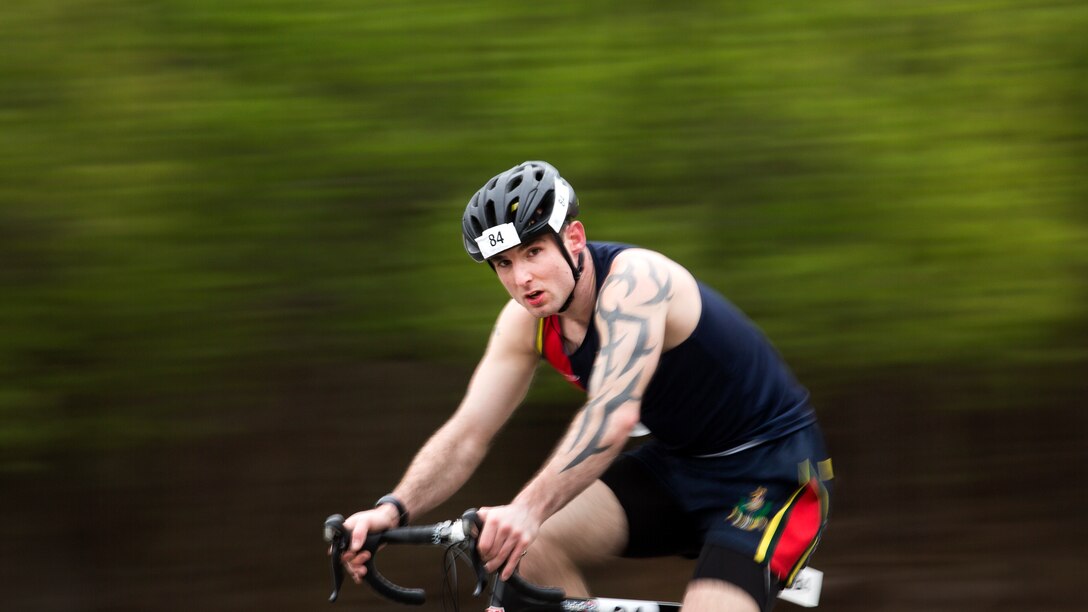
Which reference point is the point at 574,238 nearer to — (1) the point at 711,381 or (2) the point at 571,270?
(2) the point at 571,270

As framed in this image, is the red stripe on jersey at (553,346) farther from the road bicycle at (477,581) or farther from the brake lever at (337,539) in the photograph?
the brake lever at (337,539)

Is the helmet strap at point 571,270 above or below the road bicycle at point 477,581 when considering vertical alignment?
above

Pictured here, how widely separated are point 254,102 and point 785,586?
10.1 ft

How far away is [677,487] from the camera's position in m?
3.89

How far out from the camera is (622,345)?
3375 mm

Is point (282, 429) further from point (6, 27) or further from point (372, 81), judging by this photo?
point (6, 27)

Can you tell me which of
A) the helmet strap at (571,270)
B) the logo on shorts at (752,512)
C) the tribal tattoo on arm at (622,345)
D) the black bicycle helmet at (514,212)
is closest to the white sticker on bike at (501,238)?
the black bicycle helmet at (514,212)

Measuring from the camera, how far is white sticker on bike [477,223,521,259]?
3.47 metres

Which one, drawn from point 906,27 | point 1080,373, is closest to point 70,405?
point 906,27

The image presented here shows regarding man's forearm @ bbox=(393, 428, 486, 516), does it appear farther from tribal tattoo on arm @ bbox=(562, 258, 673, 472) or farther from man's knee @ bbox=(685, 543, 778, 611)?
man's knee @ bbox=(685, 543, 778, 611)

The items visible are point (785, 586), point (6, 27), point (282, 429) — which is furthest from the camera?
point (282, 429)

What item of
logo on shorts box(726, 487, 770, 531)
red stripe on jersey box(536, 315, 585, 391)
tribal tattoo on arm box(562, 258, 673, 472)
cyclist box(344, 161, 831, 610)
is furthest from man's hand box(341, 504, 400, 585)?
logo on shorts box(726, 487, 770, 531)

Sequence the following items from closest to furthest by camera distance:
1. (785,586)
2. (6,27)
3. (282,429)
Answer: (785,586), (6,27), (282,429)

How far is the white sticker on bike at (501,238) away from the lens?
347cm
